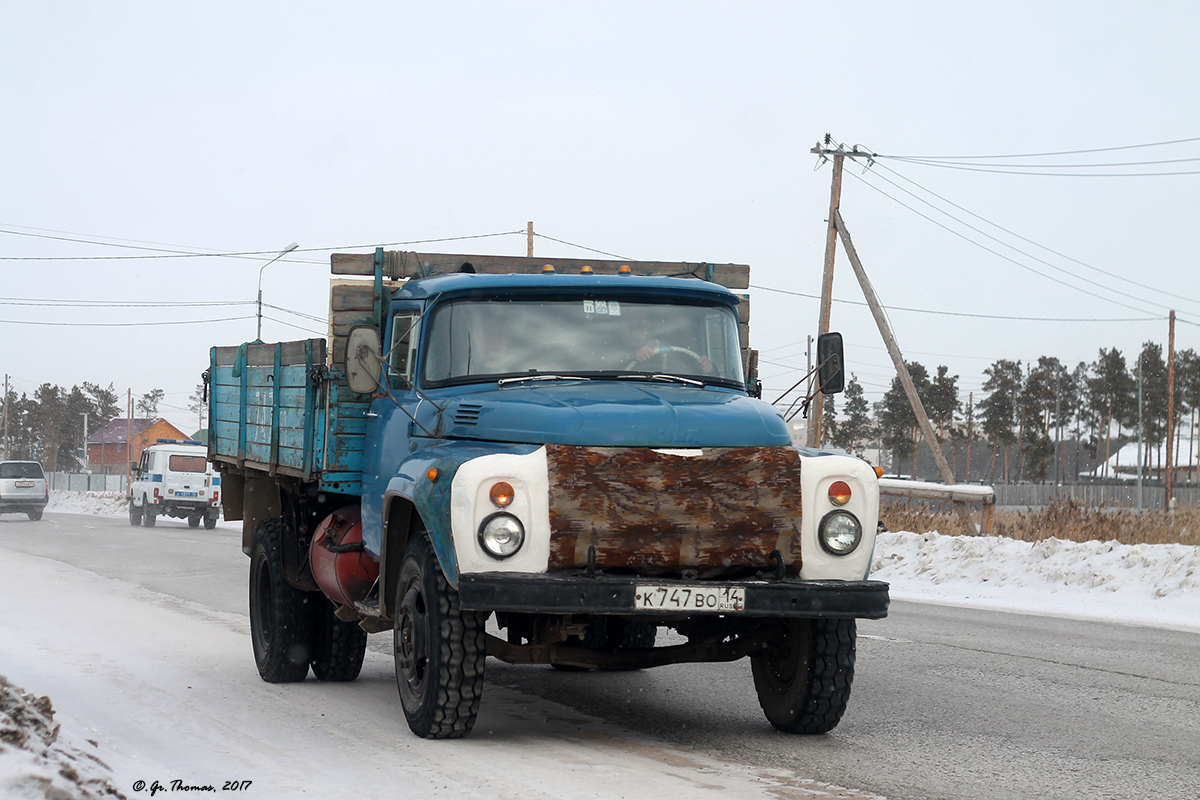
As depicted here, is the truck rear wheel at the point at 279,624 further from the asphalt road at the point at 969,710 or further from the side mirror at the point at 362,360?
the side mirror at the point at 362,360

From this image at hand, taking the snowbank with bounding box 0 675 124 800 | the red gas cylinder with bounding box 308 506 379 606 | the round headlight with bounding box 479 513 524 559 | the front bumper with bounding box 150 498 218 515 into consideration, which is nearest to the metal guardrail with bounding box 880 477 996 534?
the red gas cylinder with bounding box 308 506 379 606

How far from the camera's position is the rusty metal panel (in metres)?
5.89

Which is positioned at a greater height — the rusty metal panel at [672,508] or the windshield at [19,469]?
the rusty metal panel at [672,508]

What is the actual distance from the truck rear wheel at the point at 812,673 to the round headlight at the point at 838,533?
453 millimetres

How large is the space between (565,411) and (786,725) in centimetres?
207

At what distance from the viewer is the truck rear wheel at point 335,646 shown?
8.93 metres

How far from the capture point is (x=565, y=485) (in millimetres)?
5883

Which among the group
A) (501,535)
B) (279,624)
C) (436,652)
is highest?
(501,535)

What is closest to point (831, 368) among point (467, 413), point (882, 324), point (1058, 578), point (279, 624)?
point (467, 413)

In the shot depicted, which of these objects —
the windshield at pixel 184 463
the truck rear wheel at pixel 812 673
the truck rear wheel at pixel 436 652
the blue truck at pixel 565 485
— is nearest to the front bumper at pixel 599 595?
the blue truck at pixel 565 485

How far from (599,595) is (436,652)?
900 mm

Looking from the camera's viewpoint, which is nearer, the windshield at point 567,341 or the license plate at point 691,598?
the license plate at point 691,598

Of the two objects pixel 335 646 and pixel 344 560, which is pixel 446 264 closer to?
pixel 344 560

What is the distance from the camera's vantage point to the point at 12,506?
45.0 meters
